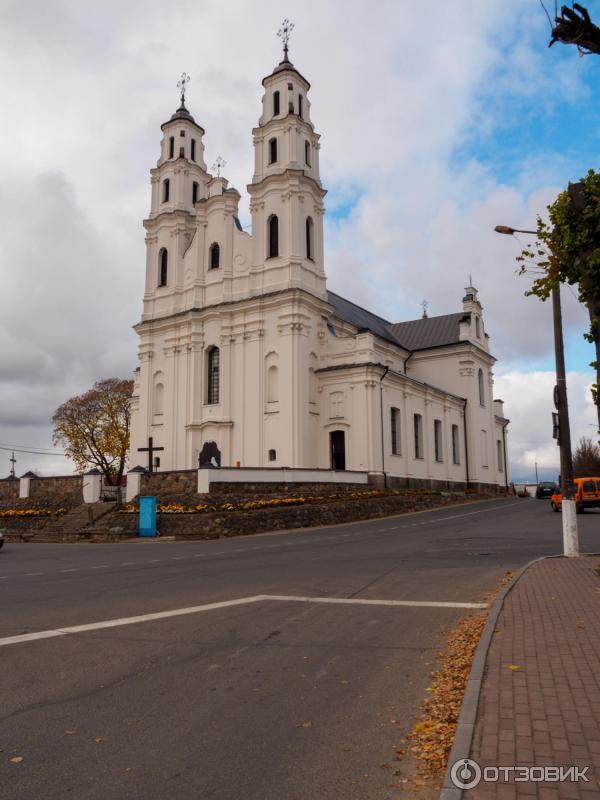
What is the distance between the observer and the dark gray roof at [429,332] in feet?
189

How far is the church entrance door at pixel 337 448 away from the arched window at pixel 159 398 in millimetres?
12130

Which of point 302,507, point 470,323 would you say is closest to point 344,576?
point 302,507

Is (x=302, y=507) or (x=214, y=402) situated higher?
(x=214, y=402)

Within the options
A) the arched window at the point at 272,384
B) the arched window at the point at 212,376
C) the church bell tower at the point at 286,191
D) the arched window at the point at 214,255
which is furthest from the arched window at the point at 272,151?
the arched window at the point at 272,384

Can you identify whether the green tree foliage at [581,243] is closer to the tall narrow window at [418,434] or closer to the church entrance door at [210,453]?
the church entrance door at [210,453]

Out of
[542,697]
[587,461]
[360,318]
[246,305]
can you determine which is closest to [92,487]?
[246,305]

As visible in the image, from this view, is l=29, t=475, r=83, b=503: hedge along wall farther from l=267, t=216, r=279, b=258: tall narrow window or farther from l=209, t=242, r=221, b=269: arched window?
l=267, t=216, r=279, b=258: tall narrow window

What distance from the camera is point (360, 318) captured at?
56.3 meters

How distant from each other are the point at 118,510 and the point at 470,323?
38.4 metres

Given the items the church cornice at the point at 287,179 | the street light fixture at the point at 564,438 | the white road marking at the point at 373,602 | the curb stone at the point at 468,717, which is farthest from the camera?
the church cornice at the point at 287,179

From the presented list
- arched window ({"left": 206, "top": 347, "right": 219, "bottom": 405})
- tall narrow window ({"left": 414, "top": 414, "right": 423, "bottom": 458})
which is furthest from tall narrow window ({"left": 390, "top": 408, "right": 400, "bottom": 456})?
arched window ({"left": 206, "top": 347, "right": 219, "bottom": 405})

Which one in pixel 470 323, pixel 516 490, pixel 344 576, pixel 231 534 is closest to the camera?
pixel 344 576

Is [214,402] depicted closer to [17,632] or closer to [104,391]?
[104,391]

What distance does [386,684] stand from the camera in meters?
5.89
